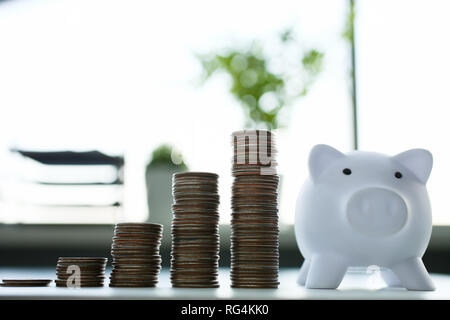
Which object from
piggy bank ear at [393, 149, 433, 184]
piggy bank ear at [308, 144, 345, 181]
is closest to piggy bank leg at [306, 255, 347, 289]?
piggy bank ear at [308, 144, 345, 181]

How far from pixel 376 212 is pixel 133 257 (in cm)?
70

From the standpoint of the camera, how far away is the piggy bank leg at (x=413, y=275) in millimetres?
1505

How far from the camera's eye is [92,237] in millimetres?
3527

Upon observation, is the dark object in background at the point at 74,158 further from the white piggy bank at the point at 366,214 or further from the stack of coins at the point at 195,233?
the white piggy bank at the point at 366,214

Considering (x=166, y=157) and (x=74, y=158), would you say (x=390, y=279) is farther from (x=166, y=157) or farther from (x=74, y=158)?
(x=74, y=158)

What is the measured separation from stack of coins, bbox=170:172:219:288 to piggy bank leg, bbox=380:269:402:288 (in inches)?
22.9

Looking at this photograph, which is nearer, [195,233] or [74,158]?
[195,233]

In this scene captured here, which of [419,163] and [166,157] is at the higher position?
[166,157]

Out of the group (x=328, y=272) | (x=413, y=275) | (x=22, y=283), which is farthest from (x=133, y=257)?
(x=413, y=275)

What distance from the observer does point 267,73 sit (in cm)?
351

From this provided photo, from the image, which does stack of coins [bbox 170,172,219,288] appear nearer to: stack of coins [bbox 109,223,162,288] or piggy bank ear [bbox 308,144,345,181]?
stack of coins [bbox 109,223,162,288]

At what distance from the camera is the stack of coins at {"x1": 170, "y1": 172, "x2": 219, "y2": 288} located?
1.55 m

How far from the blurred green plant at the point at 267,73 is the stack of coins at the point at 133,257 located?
2.03m
